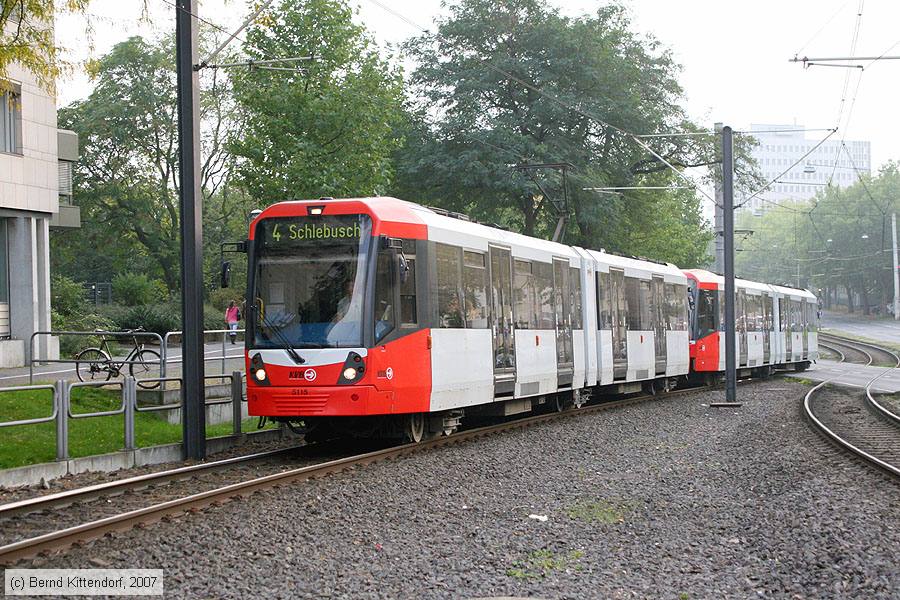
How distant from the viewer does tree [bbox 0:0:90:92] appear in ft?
40.7

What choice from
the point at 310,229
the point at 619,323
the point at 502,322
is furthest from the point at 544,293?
the point at 310,229

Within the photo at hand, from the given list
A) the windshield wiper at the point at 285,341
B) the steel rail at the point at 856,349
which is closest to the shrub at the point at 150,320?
the windshield wiper at the point at 285,341

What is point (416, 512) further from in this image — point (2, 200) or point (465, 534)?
point (2, 200)

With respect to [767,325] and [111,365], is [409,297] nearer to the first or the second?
[111,365]

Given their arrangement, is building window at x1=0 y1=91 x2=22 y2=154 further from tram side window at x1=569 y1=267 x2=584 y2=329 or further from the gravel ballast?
the gravel ballast

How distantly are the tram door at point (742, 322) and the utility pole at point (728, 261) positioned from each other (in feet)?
24.3

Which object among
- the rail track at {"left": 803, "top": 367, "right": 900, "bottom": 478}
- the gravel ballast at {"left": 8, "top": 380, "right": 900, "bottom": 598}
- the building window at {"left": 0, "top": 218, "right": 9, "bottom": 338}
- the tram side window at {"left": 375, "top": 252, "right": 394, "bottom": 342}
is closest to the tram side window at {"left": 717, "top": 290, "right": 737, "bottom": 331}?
the rail track at {"left": 803, "top": 367, "right": 900, "bottom": 478}

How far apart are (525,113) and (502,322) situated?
902 inches

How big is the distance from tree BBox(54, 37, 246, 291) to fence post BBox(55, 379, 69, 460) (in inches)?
1470

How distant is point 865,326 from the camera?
93062mm

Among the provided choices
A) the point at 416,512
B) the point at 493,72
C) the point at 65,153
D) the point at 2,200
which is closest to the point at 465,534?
the point at 416,512

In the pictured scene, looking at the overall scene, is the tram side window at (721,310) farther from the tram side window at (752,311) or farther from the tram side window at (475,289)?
the tram side window at (475,289)

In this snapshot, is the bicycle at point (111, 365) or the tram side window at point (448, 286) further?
the bicycle at point (111, 365)

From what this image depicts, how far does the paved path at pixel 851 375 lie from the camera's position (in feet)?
112
